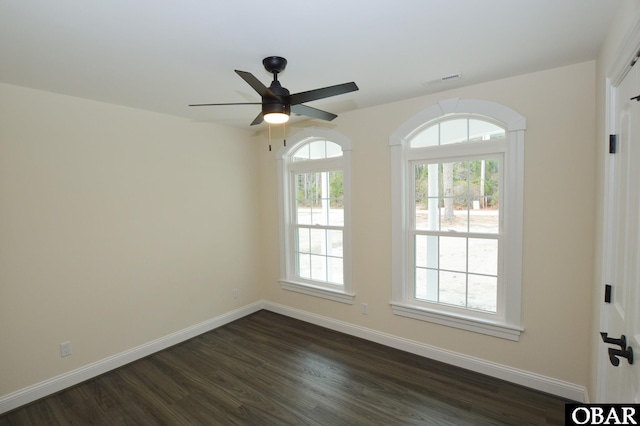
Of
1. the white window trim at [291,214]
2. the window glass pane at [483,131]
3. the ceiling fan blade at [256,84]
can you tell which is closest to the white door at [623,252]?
the window glass pane at [483,131]

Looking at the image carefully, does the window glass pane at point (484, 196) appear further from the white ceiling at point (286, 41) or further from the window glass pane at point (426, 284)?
the white ceiling at point (286, 41)

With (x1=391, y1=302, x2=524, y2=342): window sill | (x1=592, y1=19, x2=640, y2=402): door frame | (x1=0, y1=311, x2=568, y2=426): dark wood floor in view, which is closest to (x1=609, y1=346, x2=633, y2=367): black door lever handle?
(x1=592, y1=19, x2=640, y2=402): door frame

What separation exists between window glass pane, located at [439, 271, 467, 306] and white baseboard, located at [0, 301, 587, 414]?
49 centimetres

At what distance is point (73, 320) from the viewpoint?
111 inches

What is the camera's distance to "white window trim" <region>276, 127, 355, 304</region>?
Answer: 3607 millimetres

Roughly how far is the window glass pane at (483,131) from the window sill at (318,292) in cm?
215

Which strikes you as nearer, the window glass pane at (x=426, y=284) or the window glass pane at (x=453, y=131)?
the window glass pane at (x=453, y=131)

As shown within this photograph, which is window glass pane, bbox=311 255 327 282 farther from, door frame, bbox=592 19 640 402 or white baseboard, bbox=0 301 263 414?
door frame, bbox=592 19 640 402

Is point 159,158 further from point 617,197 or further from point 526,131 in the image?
point 617,197

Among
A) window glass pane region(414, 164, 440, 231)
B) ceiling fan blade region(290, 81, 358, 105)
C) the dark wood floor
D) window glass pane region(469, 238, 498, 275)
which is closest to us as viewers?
ceiling fan blade region(290, 81, 358, 105)

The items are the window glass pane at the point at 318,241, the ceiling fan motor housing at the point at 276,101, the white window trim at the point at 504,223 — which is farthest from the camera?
the window glass pane at the point at 318,241

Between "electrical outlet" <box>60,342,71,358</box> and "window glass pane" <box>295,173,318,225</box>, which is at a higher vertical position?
"window glass pane" <box>295,173,318,225</box>

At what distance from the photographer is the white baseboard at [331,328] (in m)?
2.49

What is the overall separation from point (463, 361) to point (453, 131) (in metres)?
2.22
